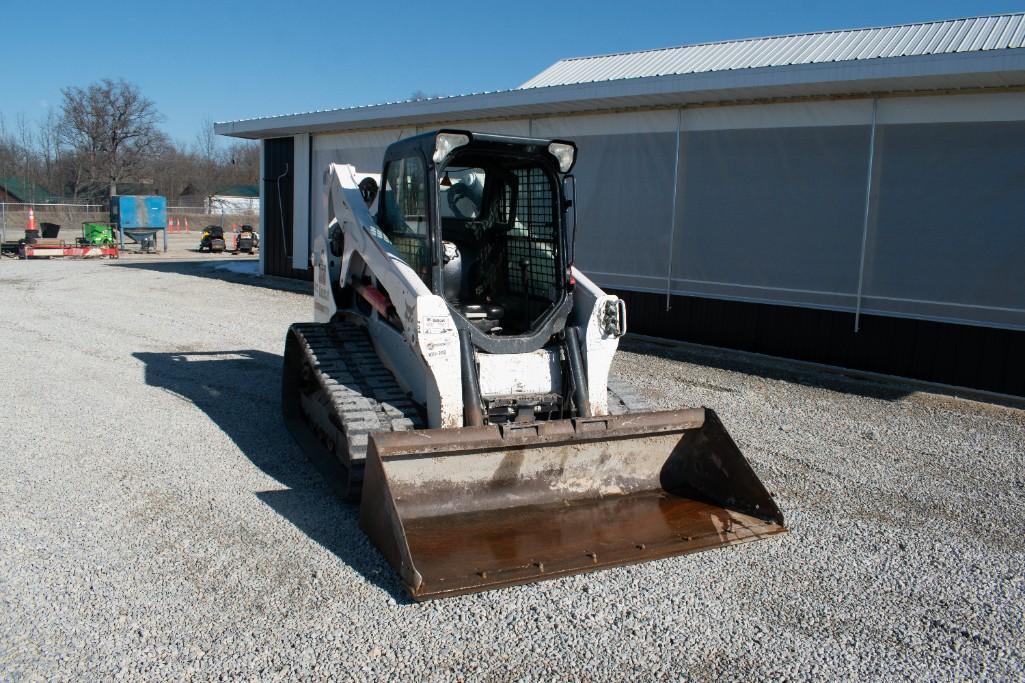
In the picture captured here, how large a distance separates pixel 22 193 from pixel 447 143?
54.2 metres

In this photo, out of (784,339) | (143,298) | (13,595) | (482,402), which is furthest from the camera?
(143,298)

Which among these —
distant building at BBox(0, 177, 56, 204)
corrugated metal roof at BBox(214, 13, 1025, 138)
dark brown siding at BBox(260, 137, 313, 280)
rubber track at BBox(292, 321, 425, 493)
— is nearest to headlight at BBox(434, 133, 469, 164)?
rubber track at BBox(292, 321, 425, 493)

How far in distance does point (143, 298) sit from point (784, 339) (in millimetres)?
11039

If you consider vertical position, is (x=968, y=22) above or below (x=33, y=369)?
above

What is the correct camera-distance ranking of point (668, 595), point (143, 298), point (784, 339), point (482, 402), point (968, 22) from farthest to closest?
point (143, 298) < point (968, 22) < point (784, 339) < point (482, 402) < point (668, 595)

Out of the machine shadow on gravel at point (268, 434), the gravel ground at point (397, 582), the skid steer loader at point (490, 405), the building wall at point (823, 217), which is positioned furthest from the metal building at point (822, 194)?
the machine shadow on gravel at point (268, 434)

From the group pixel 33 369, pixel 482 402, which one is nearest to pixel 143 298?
pixel 33 369

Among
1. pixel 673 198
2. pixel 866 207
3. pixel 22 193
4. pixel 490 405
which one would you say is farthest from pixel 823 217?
pixel 22 193

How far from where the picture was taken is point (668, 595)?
4.41 meters

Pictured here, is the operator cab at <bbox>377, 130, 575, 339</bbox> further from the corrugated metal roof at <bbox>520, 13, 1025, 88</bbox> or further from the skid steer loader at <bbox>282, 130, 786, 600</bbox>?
the corrugated metal roof at <bbox>520, 13, 1025, 88</bbox>

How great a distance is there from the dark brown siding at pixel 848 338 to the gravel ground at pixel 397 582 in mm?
1291

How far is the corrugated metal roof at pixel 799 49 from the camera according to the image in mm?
12477

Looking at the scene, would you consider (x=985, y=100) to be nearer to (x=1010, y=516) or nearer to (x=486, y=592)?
(x=1010, y=516)

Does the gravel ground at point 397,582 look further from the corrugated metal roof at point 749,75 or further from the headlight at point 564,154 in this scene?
the corrugated metal roof at point 749,75
